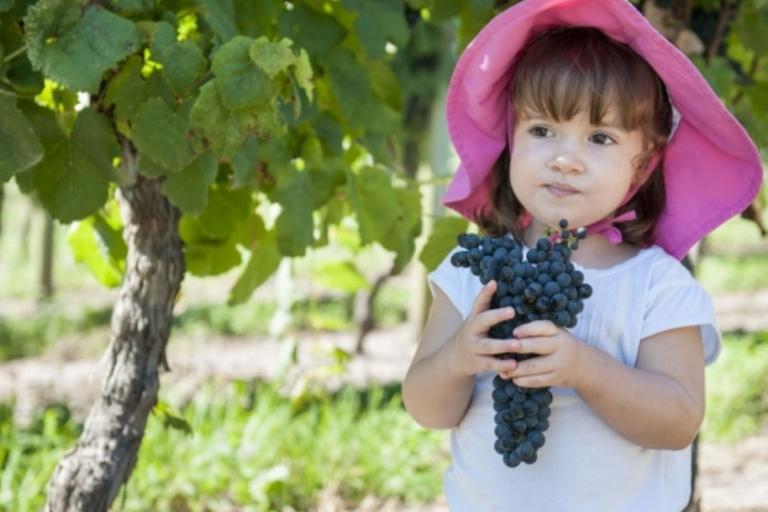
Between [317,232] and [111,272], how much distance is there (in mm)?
488

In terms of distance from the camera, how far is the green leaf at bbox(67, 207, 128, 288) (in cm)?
237

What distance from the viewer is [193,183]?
1.85 m

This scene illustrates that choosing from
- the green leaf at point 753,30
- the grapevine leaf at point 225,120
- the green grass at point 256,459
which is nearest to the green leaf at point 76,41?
the grapevine leaf at point 225,120

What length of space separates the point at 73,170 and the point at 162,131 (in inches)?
8.3

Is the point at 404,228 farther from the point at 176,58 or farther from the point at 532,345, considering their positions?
the point at 532,345

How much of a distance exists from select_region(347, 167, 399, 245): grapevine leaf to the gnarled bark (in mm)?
440

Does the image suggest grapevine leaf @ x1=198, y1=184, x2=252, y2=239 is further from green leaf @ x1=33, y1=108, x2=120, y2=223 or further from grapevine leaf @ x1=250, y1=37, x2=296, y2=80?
grapevine leaf @ x1=250, y1=37, x2=296, y2=80

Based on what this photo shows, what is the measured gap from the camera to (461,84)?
71.8 inches

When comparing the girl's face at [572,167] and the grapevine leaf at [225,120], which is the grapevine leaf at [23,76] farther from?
the girl's face at [572,167]

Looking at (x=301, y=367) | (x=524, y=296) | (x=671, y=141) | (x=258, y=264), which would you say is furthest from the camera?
(x=301, y=367)

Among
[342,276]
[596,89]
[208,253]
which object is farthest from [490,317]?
[342,276]

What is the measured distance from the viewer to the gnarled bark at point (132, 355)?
207cm

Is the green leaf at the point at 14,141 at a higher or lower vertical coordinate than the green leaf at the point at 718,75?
higher

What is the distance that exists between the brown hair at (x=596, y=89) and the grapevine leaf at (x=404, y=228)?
0.70m
